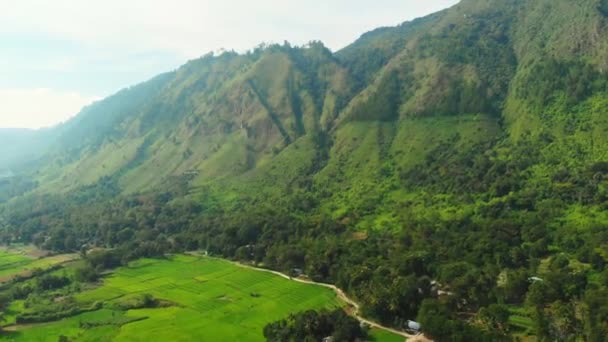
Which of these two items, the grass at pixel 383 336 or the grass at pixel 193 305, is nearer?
the grass at pixel 383 336

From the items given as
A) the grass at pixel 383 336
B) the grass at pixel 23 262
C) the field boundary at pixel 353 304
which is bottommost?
the field boundary at pixel 353 304

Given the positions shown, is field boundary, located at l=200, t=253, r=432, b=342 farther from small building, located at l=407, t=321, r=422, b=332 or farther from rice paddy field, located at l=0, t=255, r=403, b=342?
rice paddy field, located at l=0, t=255, r=403, b=342

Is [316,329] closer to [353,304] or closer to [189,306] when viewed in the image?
[353,304]

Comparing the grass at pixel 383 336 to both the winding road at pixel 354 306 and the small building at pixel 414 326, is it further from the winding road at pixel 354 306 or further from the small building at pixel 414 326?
the small building at pixel 414 326

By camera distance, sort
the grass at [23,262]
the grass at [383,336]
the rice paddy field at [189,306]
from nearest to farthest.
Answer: the grass at [383,336] → the rice paddy field at [189,306] → the grass at [23,262]

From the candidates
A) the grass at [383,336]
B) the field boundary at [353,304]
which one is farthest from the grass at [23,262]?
the grass at [383,336]

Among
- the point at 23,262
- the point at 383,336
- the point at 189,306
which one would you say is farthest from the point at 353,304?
the point at 23,262

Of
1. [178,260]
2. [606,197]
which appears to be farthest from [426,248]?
[178,260]
